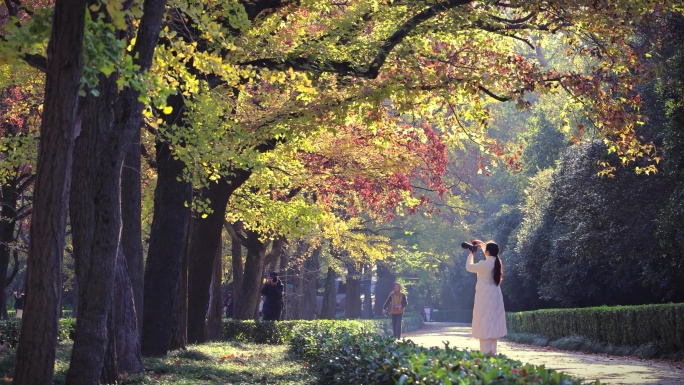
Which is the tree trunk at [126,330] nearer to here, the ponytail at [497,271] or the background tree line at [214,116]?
the background tree line at [214,116]

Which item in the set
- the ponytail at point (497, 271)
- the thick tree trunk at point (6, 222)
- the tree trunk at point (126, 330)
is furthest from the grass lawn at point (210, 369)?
the thick tree trunk at point (6, 222)

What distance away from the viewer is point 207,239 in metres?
21.0

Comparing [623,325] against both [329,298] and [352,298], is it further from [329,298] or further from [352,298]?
[352,298]

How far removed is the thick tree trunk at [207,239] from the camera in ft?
68.0

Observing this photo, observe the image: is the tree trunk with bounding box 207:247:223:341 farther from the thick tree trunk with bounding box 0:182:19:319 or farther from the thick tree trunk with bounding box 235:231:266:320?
the thick tree trunk with bounding box 0:182:19:319

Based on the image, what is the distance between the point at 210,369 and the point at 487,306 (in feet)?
14.6

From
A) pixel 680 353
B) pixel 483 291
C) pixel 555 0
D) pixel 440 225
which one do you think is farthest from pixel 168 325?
pixel 440 225

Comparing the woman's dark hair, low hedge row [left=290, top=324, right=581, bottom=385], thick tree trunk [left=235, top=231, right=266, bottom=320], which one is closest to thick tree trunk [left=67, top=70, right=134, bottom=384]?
low hedge row [left=290, top=324, right=581, bottom=385]

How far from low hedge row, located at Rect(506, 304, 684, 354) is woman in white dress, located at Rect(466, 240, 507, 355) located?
21.3 feet

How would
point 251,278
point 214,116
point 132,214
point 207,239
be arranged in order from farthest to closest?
point 251,278 < point 207,239 < point 214,116 < point 132,214

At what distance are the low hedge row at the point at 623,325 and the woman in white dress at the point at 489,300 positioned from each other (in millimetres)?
6496

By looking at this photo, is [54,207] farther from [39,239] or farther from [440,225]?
[440,225]

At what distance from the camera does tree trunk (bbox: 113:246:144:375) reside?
496 inches

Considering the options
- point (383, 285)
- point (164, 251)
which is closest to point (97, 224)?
point (164, 251)
